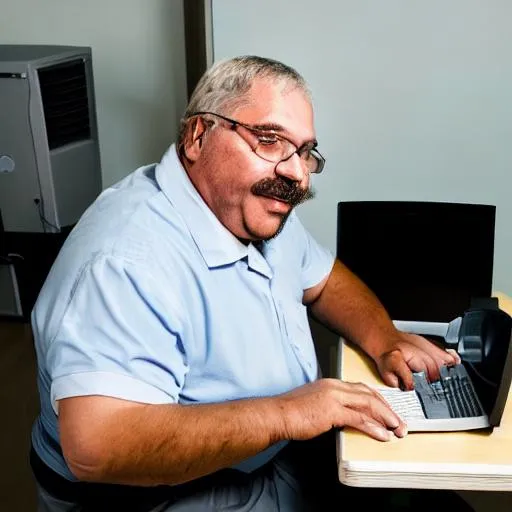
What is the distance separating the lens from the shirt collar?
123cm

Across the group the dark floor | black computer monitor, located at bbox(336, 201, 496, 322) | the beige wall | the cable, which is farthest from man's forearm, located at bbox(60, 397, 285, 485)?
the beige wall

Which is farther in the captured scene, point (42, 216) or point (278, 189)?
point (42, 216)

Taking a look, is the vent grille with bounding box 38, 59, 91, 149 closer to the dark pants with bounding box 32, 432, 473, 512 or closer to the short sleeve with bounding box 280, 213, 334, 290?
the short sleeve with bounding box 280, 213, 334, 290

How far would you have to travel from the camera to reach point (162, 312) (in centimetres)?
111

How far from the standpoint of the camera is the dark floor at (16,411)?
2.13 meters

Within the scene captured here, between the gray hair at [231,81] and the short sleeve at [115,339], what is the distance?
0.32 meters

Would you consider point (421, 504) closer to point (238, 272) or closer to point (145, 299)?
point (238, 272)

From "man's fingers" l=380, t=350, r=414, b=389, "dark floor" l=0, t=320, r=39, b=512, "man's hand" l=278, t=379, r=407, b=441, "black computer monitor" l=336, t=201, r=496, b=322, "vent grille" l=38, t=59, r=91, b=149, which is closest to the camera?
"man's hand" l=278, t=379, r=407, b=441

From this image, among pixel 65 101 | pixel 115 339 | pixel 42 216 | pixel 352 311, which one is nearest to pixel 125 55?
pixel 65 101

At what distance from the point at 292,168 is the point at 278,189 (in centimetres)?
4

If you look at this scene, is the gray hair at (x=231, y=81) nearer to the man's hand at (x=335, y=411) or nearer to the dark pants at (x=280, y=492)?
the man's hand at (x=335, y=411)

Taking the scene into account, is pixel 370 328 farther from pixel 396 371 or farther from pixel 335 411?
pixel 335 411

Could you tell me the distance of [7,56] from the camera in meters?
2.76

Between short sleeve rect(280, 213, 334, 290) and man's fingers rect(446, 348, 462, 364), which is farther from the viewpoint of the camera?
short sleeve rect(280, 213, 334, 290)
